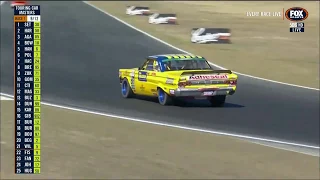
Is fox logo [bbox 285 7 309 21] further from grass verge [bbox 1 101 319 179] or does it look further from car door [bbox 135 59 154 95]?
grass verge [bbox 1 101 319 179]

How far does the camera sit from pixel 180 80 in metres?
3.55

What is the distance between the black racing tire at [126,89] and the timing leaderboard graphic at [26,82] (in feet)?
3.10

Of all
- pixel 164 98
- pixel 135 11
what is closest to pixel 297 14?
pixel 164 98

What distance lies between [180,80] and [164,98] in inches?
9.0

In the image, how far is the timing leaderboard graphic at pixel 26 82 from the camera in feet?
9.43

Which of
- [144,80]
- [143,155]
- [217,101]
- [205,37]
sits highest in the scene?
[205,37]

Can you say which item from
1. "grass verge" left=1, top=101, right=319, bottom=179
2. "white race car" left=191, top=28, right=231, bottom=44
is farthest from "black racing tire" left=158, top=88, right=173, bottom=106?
"grass verge" left=1, top=101, right=319, bottom=179

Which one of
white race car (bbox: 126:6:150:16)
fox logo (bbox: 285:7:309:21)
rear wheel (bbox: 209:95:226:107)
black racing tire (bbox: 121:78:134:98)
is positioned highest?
white race car (bbox: 126:6:150:16)

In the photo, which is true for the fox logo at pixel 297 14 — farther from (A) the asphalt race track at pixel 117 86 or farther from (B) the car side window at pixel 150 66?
(B) the car side window at pixel 150 66

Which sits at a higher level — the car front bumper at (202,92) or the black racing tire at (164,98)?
the car front bumper at (202,92)

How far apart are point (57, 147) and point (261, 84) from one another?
22.3 feet

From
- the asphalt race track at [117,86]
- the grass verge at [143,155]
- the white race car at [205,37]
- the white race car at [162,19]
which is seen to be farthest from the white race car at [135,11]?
the grass verge at [143,155]

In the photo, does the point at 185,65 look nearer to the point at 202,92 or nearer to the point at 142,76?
the point at 202,92

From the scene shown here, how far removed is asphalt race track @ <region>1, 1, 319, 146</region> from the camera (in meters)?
4.00
